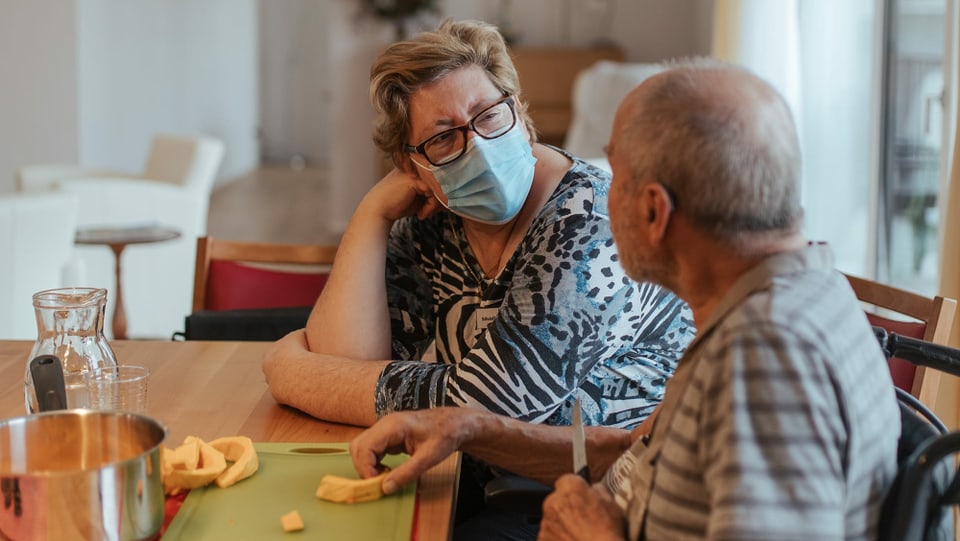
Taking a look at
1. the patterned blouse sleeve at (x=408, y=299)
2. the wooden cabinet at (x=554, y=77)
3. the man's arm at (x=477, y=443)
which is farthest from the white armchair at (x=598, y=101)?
the man's arm at (x=477, y=443)

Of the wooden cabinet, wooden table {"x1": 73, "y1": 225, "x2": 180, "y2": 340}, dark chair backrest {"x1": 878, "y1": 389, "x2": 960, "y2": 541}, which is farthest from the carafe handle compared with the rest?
the wooden cabinet

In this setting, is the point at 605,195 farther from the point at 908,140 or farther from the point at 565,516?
the point at 908,140

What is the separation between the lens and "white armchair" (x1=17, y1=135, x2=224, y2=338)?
4.77 meters

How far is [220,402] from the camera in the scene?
5.63ft

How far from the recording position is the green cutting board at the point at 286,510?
1.19 meters

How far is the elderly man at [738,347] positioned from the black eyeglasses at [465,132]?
603mm

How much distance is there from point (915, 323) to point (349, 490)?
3.41 feet

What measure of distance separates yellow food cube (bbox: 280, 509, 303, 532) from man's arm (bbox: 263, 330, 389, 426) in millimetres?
384

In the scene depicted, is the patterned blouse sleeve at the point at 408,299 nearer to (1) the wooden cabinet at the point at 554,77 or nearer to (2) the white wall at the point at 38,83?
(1) the wooden cabinet at the point at 554,77

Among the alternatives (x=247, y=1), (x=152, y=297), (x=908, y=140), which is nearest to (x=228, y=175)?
(x=247, y=1)

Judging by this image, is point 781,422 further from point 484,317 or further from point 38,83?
point 38,83

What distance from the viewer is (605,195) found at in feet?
5.54

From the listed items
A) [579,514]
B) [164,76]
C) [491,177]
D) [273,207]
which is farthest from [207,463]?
[273,207]

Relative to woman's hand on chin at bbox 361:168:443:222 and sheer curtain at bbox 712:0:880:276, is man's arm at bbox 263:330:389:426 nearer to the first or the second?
woman's hand on chin at bbox 361:168:443:222
